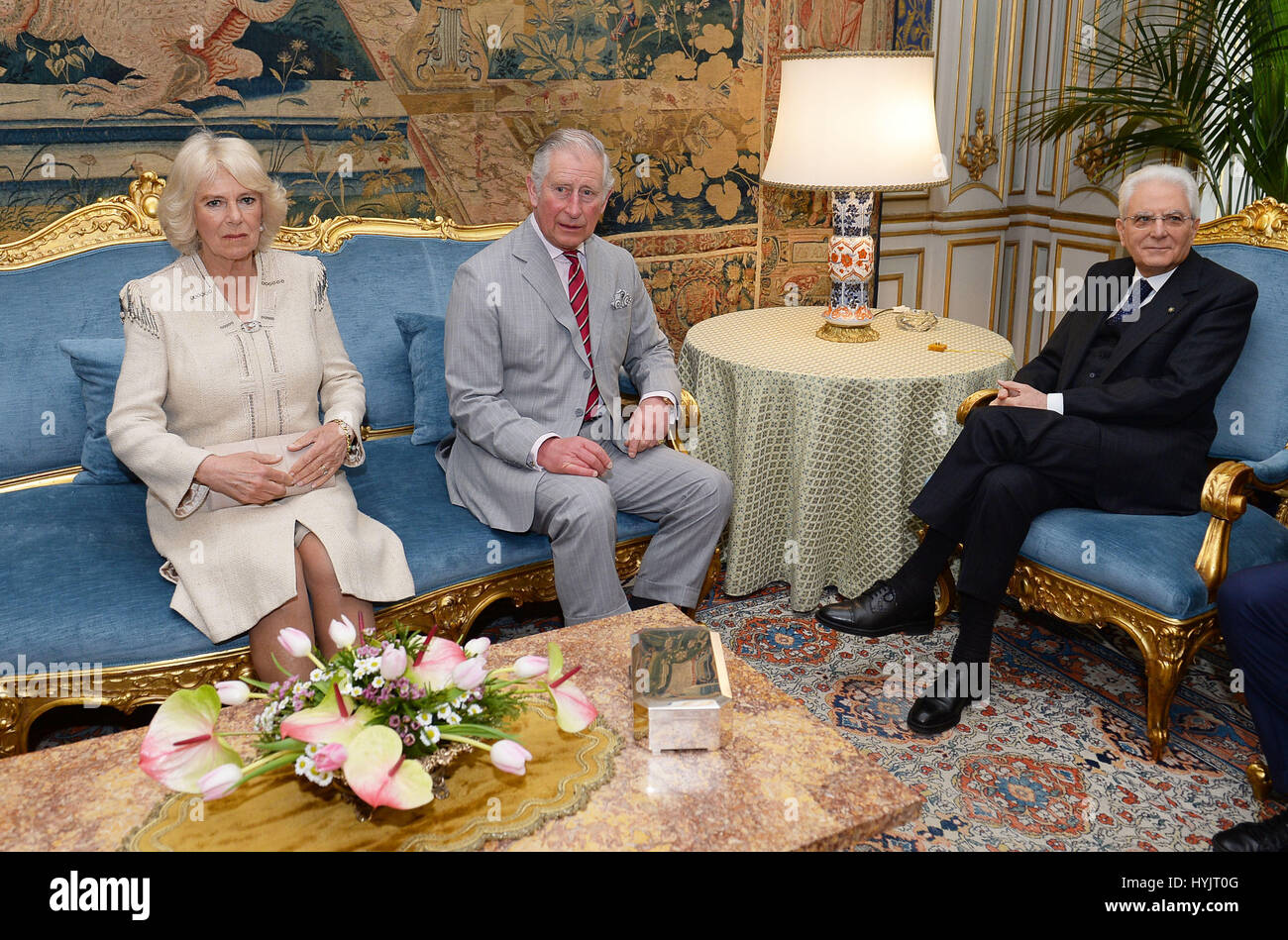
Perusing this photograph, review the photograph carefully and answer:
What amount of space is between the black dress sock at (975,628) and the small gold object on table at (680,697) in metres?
1.21

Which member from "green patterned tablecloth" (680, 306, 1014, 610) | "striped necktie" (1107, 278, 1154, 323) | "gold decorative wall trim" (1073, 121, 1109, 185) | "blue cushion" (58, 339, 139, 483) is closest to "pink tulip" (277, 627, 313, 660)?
"blue cushion" (58, 339, 139, 483)

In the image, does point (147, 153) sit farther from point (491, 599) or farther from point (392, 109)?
point (491, 599)

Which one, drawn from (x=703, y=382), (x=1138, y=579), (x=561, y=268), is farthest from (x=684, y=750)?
(x=703, y=382)

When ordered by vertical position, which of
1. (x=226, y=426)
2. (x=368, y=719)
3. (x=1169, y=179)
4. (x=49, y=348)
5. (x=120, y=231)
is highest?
(x=1169, y=179)

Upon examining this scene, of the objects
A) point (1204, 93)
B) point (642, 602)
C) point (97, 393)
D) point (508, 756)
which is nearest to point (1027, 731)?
point (642, 602)

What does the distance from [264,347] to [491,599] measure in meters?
0.87

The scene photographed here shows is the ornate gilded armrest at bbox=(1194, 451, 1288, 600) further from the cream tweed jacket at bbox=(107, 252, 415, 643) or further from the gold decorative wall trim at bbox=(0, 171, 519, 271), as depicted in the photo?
the gold decorative wall trim at bbox=(0, 171, 519, 271)

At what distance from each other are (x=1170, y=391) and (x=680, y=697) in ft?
5.93

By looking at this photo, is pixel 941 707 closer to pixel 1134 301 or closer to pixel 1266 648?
pixel 1266 648

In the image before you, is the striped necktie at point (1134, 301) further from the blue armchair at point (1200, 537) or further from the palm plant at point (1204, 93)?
the palm plant at point (1204, 93)

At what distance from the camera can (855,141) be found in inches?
143

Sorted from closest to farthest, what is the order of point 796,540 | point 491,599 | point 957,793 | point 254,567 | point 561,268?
1. point 254,567
2. point 957,793
3. point 491,599
4. point 561,268
5. point 796,540

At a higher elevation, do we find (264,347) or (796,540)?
(264,347)

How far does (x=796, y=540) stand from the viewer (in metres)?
3.49
